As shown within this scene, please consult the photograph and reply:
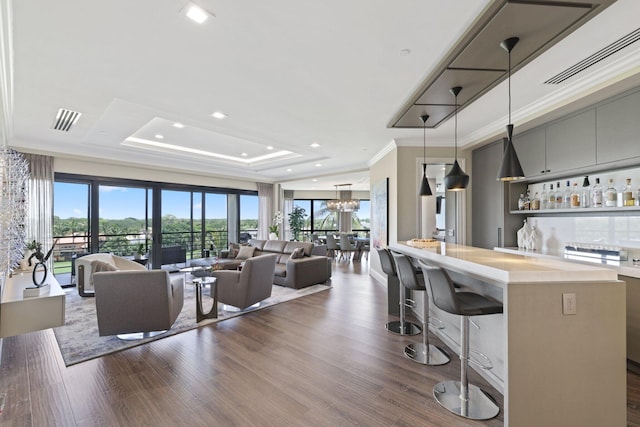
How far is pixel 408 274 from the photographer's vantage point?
297 centimetres

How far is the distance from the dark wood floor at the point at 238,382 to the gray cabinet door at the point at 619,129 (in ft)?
6.87

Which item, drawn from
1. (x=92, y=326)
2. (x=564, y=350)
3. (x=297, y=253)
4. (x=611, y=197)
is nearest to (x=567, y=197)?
(x=611, y=197)

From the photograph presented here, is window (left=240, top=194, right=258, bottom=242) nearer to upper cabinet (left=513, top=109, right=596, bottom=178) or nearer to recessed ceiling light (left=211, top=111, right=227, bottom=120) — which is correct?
recessed ceiling light (left=211, top=111, right=227, bottom=120)

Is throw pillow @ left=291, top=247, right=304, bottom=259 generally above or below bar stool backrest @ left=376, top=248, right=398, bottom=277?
below

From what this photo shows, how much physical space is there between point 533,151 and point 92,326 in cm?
632

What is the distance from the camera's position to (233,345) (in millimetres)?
3188

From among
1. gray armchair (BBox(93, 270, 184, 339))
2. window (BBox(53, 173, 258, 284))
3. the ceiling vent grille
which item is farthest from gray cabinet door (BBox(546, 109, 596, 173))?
window (BBox(53, 173, 258, 284))

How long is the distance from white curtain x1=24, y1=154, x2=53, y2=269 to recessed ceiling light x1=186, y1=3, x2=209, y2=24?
5.34 meters

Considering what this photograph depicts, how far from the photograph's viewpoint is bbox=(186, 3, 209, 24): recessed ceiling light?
1.92 m

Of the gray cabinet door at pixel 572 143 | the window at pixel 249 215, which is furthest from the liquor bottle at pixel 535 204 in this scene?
the window at pixel 249 215

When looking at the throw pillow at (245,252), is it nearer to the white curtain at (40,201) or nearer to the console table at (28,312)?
the white curtain at (40,201)

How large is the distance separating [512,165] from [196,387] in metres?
3.21

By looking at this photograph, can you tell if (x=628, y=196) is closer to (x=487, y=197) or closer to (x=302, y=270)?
(x=487, y=197)

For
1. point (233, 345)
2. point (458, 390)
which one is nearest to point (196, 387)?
point (233, 345)
